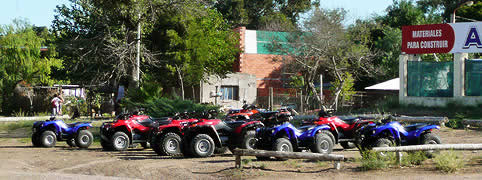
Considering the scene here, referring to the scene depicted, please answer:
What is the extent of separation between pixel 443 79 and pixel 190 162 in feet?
49.1

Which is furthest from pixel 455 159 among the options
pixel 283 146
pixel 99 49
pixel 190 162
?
pixel 99 49

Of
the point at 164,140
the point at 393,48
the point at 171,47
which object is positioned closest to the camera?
the point at 164,140

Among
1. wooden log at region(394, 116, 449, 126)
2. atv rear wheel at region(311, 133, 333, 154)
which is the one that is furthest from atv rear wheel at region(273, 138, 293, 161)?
wooden log at region(394, 116, 449, 126)

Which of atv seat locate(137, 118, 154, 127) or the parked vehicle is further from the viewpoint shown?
atv seat locate(137, 118, 154, 127)

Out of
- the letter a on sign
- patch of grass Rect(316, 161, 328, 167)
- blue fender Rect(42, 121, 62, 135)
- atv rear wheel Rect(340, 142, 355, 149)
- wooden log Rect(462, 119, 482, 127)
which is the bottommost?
patch of grass Rect(316, 161, 328, 167)

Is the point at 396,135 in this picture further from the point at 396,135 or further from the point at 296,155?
the point at 296,155

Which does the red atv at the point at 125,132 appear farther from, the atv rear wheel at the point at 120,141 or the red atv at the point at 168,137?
the red atv at the point at 168,137

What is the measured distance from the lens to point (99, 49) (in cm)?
3086

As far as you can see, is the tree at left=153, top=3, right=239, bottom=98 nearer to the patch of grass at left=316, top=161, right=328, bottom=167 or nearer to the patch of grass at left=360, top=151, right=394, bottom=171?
the patch of grass at left=316, top=161, right=328, bottom=167

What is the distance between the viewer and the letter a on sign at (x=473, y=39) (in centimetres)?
2411

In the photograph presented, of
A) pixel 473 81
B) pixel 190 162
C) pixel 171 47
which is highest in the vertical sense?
pixel 171 47

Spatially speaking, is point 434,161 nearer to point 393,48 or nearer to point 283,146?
point 283,146

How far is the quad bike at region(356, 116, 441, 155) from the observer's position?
12.9 m

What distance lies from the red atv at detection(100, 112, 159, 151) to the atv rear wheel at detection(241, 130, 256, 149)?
3765 mm
